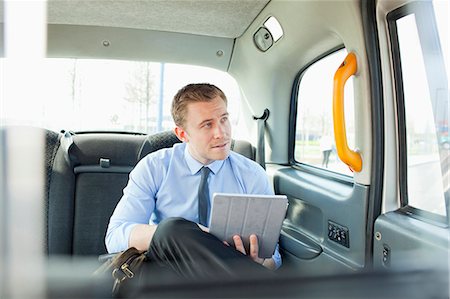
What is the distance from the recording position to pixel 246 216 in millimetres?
1552

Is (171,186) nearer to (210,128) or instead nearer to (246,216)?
(210,128)

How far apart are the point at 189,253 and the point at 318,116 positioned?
1.45 meters

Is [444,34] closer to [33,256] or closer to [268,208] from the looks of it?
[268,208]

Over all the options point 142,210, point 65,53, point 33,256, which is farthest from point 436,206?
point 65,53

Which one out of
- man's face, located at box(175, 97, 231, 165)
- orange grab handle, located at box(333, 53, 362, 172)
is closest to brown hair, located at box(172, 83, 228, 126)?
man's face, located at box(175, 97, 231, 165)

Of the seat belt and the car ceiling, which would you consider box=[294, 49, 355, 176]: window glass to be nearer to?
the seat belt

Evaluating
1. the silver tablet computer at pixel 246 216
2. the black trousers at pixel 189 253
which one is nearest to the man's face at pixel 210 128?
the silver tablet computer at pixel 246 216

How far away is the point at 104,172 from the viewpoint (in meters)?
2.46

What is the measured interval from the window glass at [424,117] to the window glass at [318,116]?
39 centimetres

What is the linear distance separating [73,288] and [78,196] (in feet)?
6.68

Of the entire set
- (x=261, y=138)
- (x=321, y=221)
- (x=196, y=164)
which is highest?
(x=261, y=138)

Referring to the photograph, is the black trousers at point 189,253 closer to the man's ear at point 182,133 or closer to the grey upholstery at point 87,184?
the man's ear at point 182,133

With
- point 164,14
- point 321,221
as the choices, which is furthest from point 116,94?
point 321,221

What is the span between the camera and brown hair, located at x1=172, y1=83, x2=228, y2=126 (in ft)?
6.16
